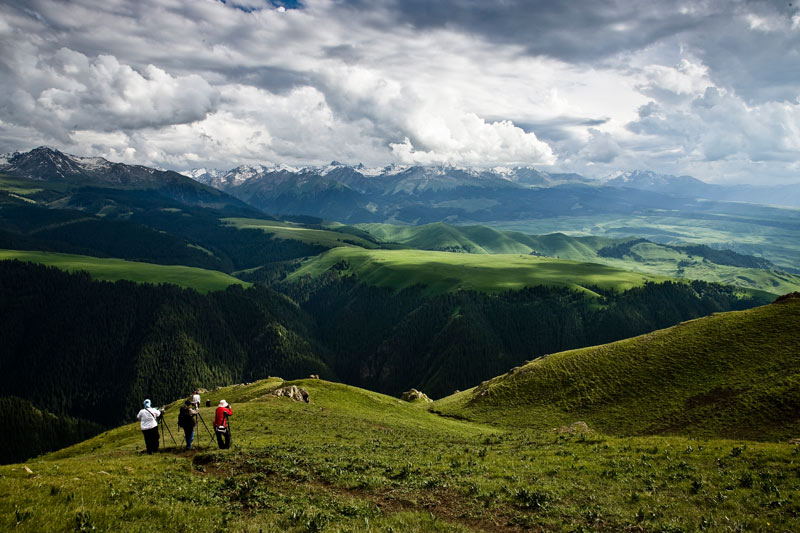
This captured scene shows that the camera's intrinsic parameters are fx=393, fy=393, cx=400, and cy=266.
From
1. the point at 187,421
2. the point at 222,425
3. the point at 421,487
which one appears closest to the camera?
the point at 421,487

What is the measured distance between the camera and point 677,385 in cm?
7169

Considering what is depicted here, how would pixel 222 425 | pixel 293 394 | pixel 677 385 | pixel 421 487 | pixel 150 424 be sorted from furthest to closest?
pixel 293 394 → pixel 677 385 → pixel 222 425 → pixel 150 424 → pixel 421 487

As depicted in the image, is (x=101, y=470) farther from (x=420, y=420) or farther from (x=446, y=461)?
(x=420, y=420)

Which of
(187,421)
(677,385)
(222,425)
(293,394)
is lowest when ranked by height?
(293,394)

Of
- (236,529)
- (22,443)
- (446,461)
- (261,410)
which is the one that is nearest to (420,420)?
(261,410)

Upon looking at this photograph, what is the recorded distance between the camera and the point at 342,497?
21562mm

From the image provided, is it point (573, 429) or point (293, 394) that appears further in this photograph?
point (293, 394)

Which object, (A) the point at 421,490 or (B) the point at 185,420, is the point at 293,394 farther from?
(A) the point at 421,490

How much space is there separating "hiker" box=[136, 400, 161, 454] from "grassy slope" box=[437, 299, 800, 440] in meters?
61.3

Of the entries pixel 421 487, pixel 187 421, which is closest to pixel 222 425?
pixel 187 421

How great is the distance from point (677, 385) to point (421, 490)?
69.5m

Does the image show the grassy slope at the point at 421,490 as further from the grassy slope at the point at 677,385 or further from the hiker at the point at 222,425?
the grassy slope at the point at 677,385

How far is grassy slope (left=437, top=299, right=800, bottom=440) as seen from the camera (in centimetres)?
5644

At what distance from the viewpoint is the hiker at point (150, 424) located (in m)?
29.4
